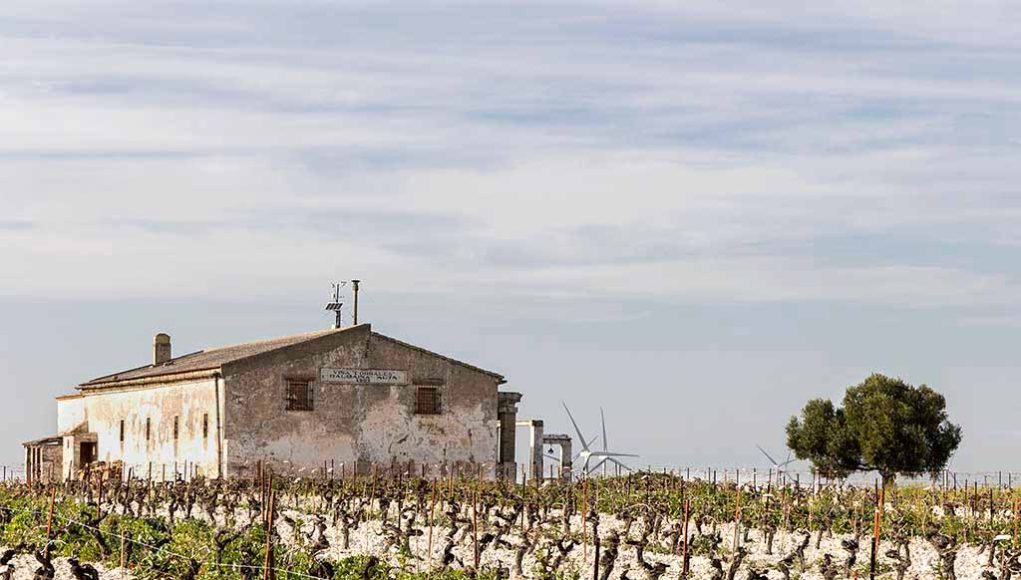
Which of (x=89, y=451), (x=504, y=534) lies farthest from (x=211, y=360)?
(x=504, y=534)

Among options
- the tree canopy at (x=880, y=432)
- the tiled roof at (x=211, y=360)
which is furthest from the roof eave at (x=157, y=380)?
the tree canopy at (x=880, y=432)

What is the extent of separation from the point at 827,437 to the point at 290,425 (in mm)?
26313

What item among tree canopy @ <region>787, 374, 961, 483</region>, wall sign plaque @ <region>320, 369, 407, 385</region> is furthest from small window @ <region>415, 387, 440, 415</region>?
tree canopy @ <region>787, 374, 961, 483</region>

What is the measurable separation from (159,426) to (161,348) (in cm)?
1020

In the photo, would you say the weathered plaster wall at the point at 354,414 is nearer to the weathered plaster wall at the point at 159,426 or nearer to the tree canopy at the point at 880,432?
the weathered plaster wall at the point at 159,426

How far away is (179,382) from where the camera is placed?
141ft

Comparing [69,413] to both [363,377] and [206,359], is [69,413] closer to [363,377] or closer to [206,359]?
[206,359]

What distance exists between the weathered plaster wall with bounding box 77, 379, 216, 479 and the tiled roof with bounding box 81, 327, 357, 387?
16.5 inches

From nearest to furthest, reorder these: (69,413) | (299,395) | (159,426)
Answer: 1. (299,395)
2. (159,426)
3. (69,413)

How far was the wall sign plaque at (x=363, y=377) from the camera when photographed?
4125 cm

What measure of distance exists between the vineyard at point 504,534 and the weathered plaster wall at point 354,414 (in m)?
3.15

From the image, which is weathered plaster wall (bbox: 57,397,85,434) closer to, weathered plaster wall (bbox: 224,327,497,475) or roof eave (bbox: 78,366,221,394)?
roof eave (bbox: 78,366,221,394)

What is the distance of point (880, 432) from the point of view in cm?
5850

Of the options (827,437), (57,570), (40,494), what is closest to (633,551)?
(57,570)
